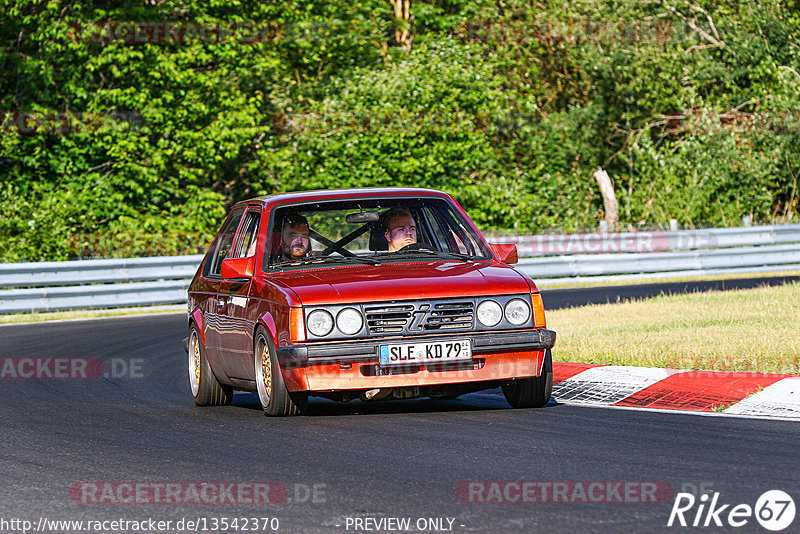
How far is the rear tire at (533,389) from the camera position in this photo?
28.9ft

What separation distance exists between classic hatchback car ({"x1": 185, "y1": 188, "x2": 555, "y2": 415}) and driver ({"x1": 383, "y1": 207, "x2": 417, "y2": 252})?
1 centimetres

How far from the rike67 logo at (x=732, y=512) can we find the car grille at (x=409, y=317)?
3.02 metres

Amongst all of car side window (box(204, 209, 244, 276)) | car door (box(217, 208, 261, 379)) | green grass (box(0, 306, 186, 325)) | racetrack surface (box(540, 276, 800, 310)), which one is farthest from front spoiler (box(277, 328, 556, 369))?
green grass (box(0, 306, 186, 325))

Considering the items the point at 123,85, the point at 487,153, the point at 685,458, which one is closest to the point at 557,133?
the point at 487,153

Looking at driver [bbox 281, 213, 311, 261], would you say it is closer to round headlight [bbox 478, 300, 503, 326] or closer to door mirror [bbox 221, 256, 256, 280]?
door mirror [bbox 221, 256, 256, 280]

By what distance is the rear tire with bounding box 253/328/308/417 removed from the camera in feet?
28.4

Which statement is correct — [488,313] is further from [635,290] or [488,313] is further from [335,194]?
[635,290]

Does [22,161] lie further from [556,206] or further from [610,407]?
[610,407]

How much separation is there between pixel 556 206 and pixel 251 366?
31437 millimetres

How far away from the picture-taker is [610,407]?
902 cm

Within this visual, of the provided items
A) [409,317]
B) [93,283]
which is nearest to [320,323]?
[409,317]

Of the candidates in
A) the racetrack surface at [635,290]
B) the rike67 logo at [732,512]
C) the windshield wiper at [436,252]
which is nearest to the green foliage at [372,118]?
the racetrack surface at [635,290]

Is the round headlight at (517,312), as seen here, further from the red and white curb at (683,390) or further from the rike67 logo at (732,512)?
the rike67 logo at (732,512)

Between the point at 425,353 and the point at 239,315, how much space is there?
5.74ft
